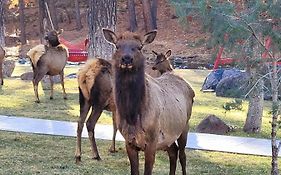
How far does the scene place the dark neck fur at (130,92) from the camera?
6.74 metres

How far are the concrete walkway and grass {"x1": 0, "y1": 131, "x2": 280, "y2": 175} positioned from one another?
0.37 m

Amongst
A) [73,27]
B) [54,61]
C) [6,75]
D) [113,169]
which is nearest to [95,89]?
[113,169]

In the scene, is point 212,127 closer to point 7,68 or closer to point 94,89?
point 94,89

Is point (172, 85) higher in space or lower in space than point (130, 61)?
lower

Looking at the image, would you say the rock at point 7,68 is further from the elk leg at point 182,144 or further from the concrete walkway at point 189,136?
the elk leg at point 182,144

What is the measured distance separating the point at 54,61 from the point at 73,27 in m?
28.0

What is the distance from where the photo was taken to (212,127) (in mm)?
11883

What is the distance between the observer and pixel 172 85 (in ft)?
26.4

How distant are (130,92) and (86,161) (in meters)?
2.73

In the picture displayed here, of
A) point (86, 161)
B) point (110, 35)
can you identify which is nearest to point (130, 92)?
point (110, 35)

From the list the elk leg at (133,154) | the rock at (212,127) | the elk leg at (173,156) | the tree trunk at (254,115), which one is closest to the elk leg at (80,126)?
the elk leg at (173,156)

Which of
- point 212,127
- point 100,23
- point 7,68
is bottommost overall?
point 7,68

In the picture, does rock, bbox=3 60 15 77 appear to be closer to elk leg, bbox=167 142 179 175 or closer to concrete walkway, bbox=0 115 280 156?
concrete walkway, bbox=0 115 280 156

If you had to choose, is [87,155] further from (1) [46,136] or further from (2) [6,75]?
(2) [6,75]
